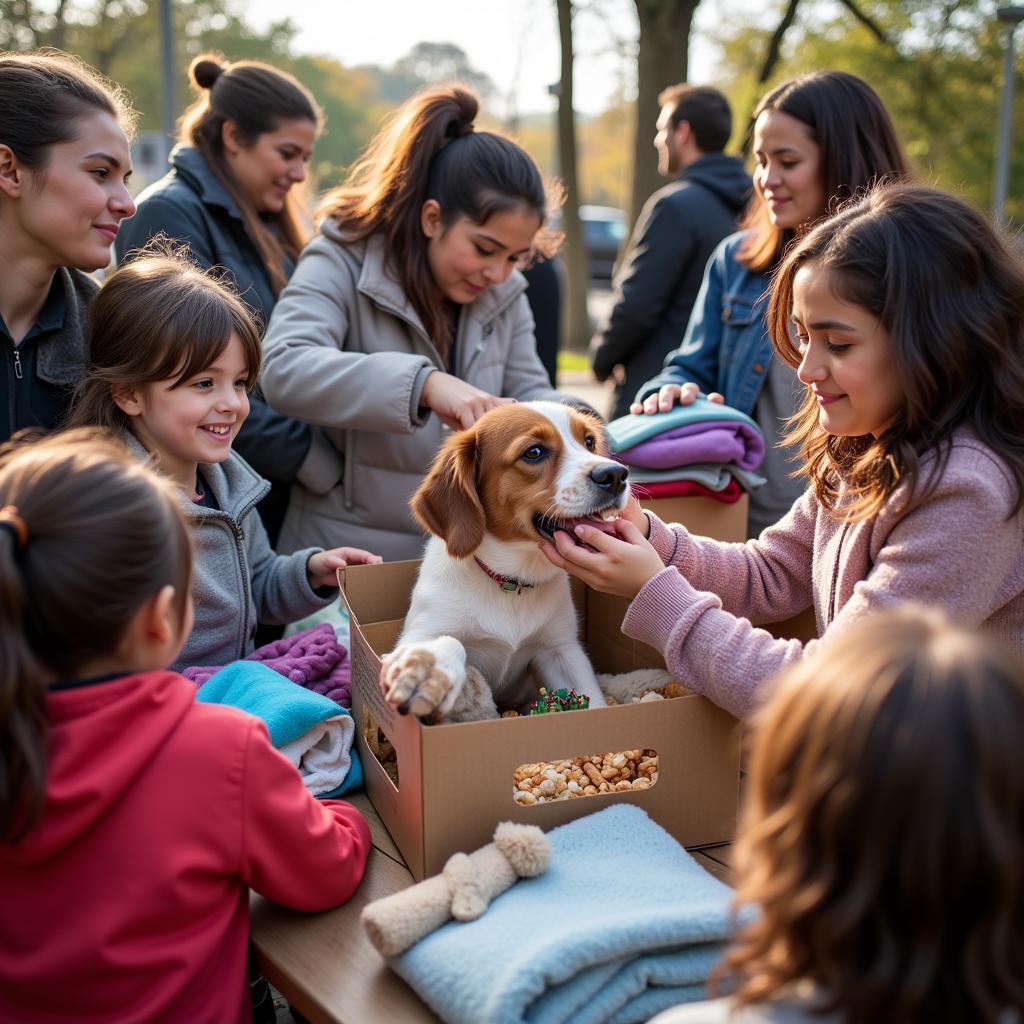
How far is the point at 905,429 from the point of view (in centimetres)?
185

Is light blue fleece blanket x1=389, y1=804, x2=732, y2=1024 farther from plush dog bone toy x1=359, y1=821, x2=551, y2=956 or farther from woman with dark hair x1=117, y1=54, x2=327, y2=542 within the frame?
woman with dark hair x1=117, y1=54, x2=327, y2=542

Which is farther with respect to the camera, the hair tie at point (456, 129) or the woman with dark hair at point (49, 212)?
the hair tie at point (456, 129)

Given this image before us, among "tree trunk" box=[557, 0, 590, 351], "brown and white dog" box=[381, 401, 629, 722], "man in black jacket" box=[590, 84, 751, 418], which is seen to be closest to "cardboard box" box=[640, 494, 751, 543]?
"brown and white dog" box=[381, 401, 629, 722]

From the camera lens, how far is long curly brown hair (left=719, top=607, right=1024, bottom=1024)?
1005mm

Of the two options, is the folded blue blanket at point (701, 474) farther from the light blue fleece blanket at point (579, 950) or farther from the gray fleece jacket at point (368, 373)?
the light blue fleece blanket at point (579, 950)

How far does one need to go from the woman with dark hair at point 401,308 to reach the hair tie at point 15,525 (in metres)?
1.41

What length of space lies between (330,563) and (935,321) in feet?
5.09

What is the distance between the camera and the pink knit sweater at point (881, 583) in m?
1.71

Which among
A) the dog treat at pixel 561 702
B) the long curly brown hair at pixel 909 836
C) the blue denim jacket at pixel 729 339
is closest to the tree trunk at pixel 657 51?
the blue denim jacket at pixel 729 339

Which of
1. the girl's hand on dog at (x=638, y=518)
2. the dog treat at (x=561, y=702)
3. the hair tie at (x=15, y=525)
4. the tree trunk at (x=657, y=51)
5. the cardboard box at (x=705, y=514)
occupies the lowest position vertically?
the dog treat at (x=561, y=702)

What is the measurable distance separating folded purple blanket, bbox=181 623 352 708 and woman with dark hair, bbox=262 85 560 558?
2.10 ft

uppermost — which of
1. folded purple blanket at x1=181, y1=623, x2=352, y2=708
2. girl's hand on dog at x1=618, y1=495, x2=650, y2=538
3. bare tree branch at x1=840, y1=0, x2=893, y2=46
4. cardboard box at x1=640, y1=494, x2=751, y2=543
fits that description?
bare tree branch at x1=840, y1=0, x2=893, y2=46

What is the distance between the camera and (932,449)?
1803mm

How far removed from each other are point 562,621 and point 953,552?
1038mm
